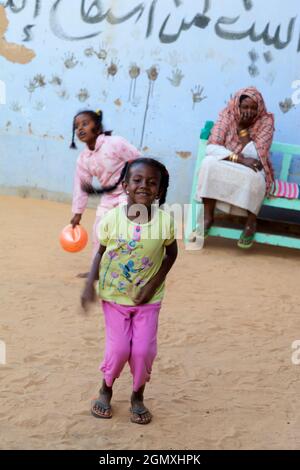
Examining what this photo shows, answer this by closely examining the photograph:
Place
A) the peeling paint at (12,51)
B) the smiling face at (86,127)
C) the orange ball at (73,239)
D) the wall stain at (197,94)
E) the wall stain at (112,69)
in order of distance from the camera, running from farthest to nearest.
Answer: the peeling paint at (12,51)
the wall stain at (112,69)
the wall stain at (197,94)
the orange ball at (73,239)
the smiling face at (86,127)

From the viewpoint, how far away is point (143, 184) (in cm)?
280

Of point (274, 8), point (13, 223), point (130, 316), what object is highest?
point (274, 8)

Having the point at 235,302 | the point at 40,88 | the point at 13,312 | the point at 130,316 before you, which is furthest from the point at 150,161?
the point at 40,88

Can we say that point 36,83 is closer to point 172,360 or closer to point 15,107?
point 15,107

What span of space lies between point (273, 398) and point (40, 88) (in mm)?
4766

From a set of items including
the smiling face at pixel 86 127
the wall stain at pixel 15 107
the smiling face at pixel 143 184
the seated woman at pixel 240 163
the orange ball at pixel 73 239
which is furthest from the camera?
the wall stain at pixel 15 107

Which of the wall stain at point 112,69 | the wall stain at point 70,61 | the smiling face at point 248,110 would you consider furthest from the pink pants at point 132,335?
the wall stain at point 70,61

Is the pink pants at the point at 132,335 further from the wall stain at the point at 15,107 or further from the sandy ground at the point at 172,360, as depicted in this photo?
the wall stain at the point at 15,107

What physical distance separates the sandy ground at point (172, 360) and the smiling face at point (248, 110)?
1319mm

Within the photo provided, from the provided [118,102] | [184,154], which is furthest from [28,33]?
[184,154]

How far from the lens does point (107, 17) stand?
22.4 ft

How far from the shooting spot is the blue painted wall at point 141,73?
6.63 meters

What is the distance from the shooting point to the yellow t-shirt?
9.23 feet

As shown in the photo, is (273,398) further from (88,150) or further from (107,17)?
(107,17)
